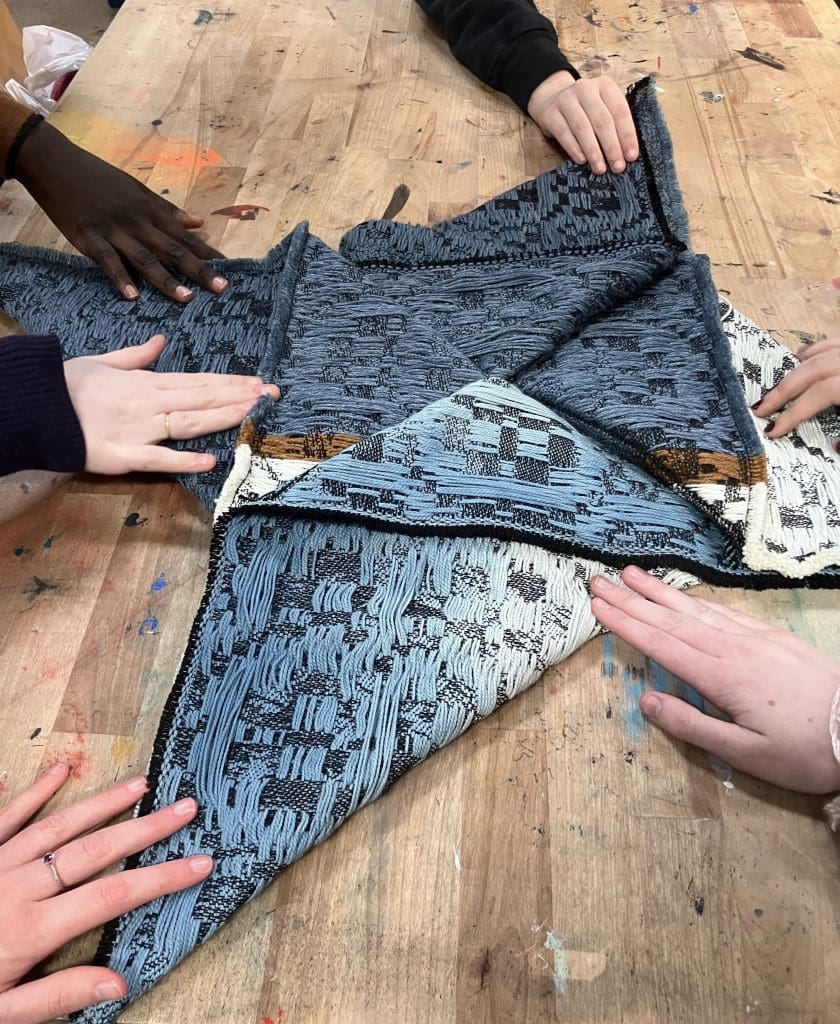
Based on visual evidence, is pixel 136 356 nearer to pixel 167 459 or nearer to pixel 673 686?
pixel 167 459

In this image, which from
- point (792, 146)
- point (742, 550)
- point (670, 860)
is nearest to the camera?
point (670, 860)

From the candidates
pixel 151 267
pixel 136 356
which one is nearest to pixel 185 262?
pixel 151 267

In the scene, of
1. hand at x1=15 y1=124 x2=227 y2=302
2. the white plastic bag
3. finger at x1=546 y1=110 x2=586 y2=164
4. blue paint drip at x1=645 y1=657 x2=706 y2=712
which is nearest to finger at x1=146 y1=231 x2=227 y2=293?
hand at x1=15 y1=124 x2=227 y2=302

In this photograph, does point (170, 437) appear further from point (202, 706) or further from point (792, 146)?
point (792, 146)

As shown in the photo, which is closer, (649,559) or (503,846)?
(503,846)

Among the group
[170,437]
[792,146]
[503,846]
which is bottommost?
[503,846]

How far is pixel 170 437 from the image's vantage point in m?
0.77

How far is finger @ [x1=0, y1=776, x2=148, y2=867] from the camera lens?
0.55 m

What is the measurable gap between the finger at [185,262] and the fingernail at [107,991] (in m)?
0.69

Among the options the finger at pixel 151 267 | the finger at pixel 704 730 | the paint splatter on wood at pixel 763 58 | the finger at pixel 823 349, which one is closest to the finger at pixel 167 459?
the finger at pixel 151 267

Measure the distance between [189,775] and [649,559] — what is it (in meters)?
0.42

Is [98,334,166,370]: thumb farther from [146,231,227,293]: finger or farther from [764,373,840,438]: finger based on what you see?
[764,373,840,438]: finger

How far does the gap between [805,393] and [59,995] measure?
0.79 meters

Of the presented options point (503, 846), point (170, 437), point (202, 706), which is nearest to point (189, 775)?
point (202, 706)
